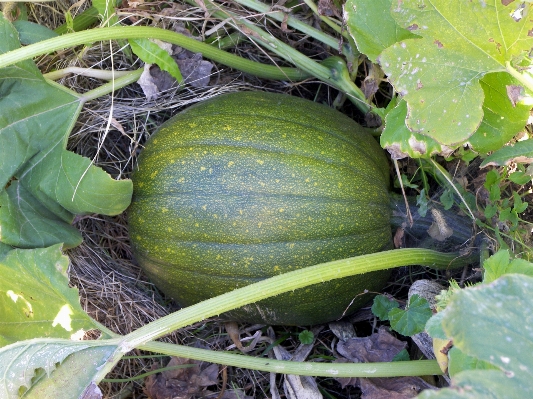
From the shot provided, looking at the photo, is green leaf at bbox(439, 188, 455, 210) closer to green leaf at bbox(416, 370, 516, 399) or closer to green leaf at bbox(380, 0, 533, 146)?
green leaf at bbox(380, 0, 533, 146)

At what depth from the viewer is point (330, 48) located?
244cm

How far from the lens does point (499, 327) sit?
1081 millimetres

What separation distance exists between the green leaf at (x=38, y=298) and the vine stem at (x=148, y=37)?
66 centimetres

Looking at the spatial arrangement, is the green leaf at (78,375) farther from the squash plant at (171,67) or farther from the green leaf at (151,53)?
the green leaf at (151,53)

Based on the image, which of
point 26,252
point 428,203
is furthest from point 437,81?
point 26,252

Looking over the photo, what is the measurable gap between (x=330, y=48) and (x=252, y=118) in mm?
589

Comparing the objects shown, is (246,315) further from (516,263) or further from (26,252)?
(516,263)

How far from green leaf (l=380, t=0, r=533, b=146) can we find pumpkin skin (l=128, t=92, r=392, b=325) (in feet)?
1.58

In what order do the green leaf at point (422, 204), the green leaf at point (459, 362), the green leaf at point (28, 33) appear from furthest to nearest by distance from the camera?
the green leaf at point (28, 33) < the green leaf at point (422, 204) < the green leaf at point (459, 362)

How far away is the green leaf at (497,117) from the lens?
1.76m

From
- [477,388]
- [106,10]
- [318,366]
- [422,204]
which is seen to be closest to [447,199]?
[422,204]

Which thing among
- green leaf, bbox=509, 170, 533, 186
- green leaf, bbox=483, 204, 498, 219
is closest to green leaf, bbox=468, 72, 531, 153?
green leaf, bbox=509, 170, 533, 186

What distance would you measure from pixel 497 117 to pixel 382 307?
808 mm

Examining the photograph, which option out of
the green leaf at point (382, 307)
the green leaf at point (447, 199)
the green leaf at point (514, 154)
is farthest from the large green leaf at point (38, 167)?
the green leaf at point (514, 154)
